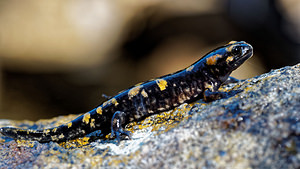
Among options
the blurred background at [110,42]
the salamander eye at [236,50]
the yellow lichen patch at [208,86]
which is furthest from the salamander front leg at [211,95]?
the blurred background at [110,42]

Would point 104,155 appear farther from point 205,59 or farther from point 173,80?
point 205,59

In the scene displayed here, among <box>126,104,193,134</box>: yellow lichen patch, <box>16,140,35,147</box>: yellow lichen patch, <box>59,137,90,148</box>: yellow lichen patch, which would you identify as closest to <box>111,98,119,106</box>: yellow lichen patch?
<box>126,104,193,134</box>: yellow lichen patch

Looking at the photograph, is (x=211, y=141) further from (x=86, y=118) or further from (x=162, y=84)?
(x=86, y=118)

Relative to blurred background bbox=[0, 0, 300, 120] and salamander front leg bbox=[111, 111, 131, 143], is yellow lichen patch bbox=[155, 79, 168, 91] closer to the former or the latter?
salamander front leg bbox=[111, 111, 131, 143]

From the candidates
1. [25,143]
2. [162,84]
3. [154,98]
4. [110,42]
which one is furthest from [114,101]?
[110,42]

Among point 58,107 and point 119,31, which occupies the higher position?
point 119,31

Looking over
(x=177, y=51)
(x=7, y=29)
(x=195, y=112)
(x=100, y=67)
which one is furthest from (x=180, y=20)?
(x=195, y=112)

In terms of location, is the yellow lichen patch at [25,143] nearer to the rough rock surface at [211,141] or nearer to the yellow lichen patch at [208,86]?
A: the rough rock surface at [211,141]
